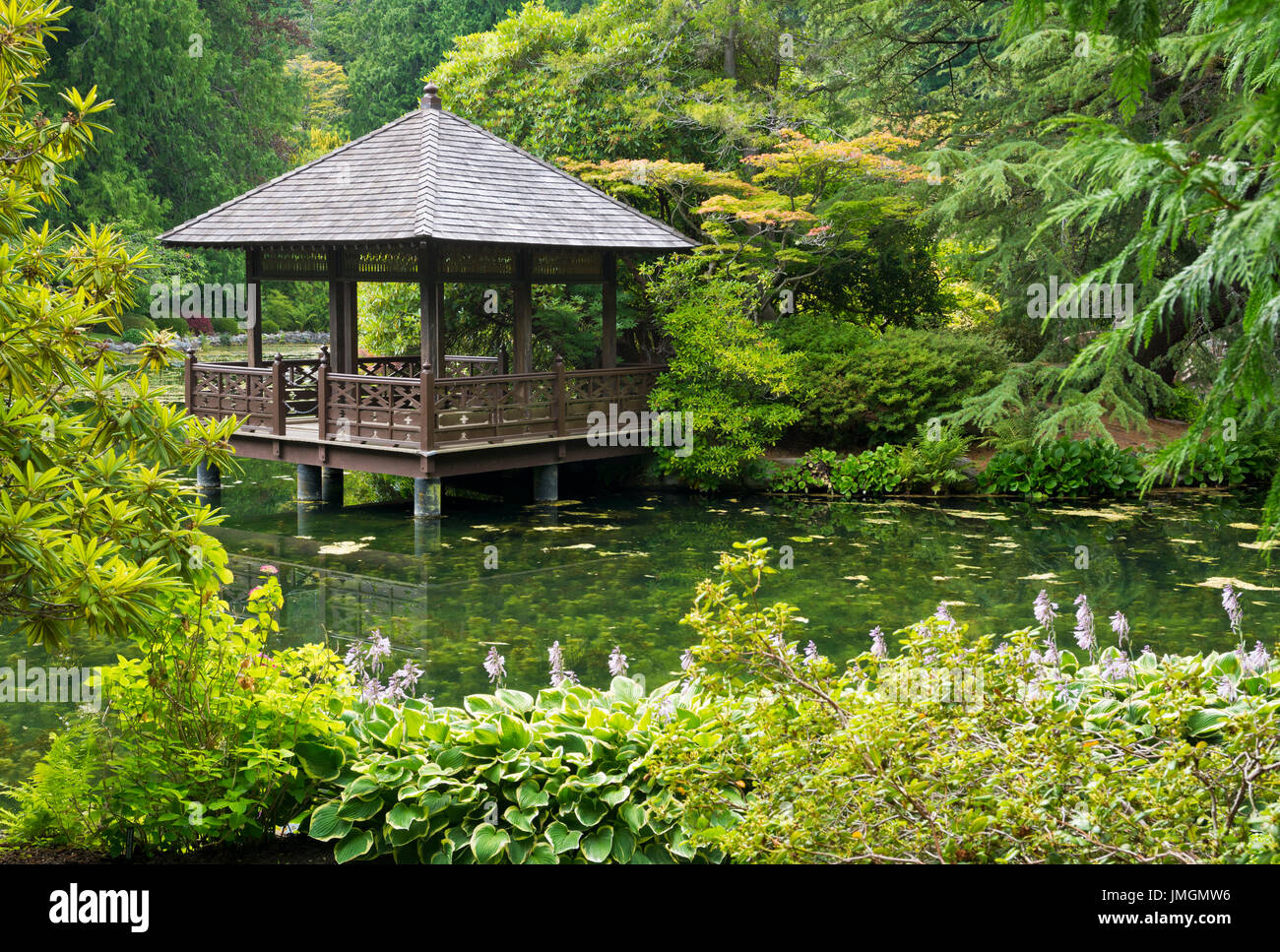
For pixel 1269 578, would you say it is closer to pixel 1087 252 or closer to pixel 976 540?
pixel 976 540

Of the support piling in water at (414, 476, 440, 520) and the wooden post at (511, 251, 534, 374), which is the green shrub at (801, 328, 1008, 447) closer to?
the wooden post at (511, 251, 534, 374)

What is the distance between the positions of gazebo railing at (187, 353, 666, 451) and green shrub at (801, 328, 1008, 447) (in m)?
2.46

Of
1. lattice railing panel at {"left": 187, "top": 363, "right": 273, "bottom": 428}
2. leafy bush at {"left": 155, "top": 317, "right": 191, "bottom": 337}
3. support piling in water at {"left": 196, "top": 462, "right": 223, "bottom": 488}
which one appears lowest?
support piling in water at {"left": 196, "top": 462, "right": 223, "bottom": 488}

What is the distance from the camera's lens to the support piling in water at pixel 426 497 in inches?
588

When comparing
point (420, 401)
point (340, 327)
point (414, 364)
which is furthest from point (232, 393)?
point (420, 401)

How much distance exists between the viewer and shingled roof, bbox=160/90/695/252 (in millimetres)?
15438

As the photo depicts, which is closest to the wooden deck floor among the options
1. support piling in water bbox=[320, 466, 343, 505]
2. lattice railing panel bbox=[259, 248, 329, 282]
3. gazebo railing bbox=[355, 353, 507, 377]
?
support piling in water bbox=[320, 466, 343, 505]

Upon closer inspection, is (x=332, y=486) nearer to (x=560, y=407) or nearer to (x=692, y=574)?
(x=560, y=407)

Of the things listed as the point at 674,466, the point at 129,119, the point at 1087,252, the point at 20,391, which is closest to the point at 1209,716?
the point at 20,391

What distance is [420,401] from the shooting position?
14.8 meters

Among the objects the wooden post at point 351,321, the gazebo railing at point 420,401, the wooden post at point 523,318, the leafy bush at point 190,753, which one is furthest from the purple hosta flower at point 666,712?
the wooden post at point 351,321

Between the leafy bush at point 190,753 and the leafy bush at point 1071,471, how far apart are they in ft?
43.3

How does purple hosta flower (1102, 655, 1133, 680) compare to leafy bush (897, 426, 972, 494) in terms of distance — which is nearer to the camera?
purple hosta flower (1102, 655, 1133, 680)

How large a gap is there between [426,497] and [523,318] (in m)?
3.35
